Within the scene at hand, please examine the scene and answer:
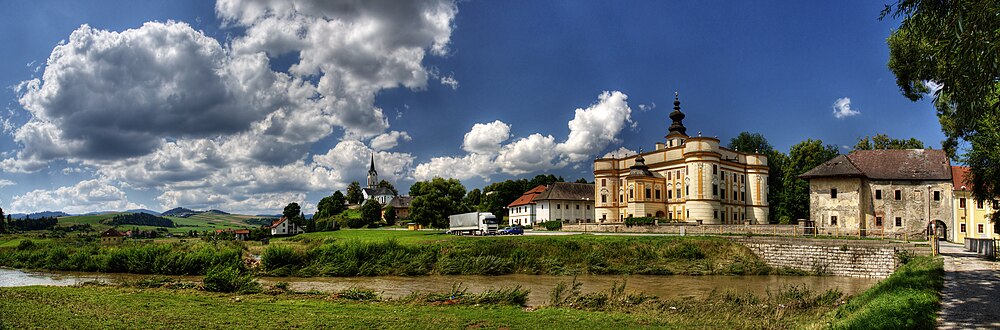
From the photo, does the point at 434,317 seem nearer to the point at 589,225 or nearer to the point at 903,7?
the point at 903,7

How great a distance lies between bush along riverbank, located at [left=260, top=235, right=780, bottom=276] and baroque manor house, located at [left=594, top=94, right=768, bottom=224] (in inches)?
1035

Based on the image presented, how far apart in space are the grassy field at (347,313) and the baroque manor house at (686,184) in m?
44.8

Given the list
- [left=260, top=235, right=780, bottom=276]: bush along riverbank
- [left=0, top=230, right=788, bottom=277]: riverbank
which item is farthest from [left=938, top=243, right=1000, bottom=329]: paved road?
[left=260, top=235, right=780, bottom=276]: bush along riverbank

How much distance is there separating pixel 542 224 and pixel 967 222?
128 ft

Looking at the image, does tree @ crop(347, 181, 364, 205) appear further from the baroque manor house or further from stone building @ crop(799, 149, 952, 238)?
stone building @ crop(799, 149, 952, 238)

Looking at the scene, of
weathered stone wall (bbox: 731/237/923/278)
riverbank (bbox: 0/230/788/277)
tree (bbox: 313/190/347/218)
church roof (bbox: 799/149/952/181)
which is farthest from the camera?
tree (bbox: 313/190/347/218)

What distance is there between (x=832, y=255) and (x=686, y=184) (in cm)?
3121

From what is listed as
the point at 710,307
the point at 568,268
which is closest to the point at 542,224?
the point at 568,268

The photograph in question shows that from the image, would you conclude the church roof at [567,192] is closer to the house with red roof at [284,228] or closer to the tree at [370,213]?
the tree at [370,213]

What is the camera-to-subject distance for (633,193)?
61656 millimetres

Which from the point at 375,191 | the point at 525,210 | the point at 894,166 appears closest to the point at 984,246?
the point at 894,166

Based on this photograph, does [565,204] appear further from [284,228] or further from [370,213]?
[284,228]

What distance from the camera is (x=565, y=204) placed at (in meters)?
72.2

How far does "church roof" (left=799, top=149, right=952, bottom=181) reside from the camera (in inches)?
1848
